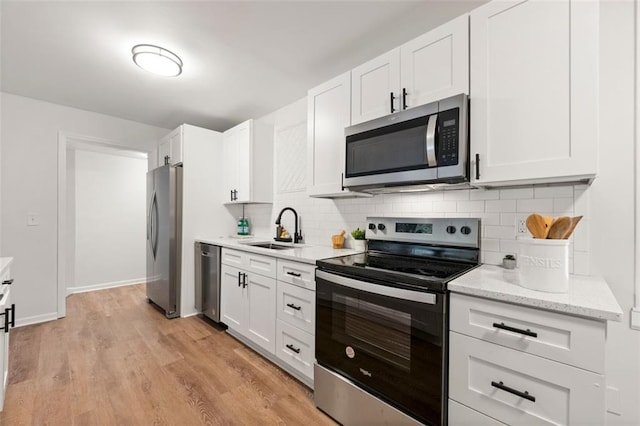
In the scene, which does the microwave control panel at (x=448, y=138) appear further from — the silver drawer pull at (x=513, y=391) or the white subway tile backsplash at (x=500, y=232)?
the silver drawer pull at (x=513, y=391)

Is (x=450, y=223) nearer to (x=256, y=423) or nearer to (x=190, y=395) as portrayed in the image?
(x=256, y=423)

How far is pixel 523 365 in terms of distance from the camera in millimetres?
1063

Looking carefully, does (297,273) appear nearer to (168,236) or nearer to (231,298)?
(231,298)

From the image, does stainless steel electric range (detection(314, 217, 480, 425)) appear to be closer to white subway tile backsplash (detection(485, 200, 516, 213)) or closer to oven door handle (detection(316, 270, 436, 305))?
oven door handle (detection(316, 270, 436, 305))

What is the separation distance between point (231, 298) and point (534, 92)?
8.81 ft

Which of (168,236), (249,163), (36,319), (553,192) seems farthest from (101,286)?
(553,192)

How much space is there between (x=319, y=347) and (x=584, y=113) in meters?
1.77

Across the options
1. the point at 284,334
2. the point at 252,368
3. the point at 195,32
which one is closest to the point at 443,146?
the point at 284,334

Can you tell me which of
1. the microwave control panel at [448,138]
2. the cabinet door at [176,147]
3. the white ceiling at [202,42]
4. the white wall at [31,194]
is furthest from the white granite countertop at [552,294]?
the white wall at [31,194]

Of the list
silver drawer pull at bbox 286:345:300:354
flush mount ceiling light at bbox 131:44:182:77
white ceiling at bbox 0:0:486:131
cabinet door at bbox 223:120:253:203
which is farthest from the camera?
cabinet door at bbox 223:120:253:203

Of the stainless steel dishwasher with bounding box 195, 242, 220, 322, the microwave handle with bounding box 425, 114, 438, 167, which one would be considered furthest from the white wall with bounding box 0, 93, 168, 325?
the microwave handle with bounding box 425, 114, 438, 167

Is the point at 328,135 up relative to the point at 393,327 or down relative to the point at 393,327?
up

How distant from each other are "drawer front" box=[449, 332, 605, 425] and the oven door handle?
0.19 metres

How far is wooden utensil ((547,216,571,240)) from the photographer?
113cm
